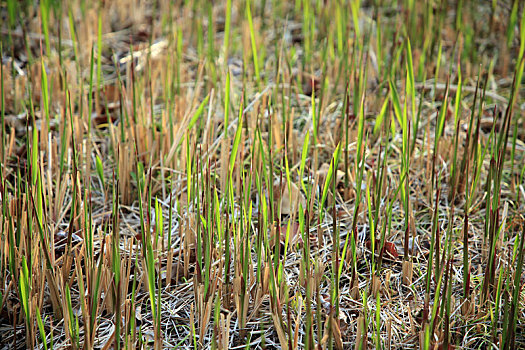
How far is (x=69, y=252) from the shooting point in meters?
1.26

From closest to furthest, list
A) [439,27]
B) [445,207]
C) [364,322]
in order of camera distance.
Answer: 1. [364,322]
2. [445,207]
3. [439,27]

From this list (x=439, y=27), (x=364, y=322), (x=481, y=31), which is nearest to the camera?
(x=364, y=322)

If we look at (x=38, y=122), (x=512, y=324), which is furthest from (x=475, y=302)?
(x=38, y=122)

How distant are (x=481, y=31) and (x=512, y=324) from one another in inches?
80.5

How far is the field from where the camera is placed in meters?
1.17

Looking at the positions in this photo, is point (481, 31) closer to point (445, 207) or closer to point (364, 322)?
point (445, 207)

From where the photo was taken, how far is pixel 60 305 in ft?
4.14

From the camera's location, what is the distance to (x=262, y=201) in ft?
3.96

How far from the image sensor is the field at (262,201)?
1.17 meters

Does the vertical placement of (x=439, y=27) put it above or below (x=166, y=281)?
above

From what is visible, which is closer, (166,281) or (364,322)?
(364,322)

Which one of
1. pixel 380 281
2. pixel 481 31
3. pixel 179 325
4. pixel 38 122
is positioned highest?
pixel 481 31

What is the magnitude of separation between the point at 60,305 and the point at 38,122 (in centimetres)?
107

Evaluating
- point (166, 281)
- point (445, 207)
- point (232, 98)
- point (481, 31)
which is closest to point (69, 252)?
point (166, 281)
